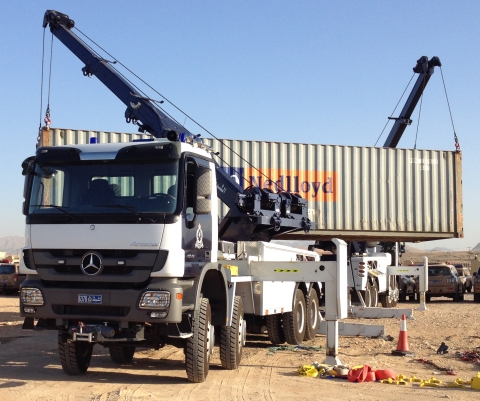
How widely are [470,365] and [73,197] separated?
18.8 feet

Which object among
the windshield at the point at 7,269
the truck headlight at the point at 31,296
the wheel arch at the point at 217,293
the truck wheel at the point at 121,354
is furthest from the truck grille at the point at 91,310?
the windshield at the point at 7,269

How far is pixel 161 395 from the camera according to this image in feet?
23.2

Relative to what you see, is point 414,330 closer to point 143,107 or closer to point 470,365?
point 470,365

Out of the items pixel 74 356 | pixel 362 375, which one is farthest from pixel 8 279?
pixel 362 375

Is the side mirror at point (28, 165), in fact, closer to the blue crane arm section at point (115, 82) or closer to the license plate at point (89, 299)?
the license plate at point (89, 299)

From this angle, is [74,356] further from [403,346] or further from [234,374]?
[403,346]

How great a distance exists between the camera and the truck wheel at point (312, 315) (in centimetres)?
1257

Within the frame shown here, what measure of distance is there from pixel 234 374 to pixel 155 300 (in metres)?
1.94

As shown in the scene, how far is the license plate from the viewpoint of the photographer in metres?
7.25

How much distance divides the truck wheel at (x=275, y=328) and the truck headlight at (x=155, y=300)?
4.40 meters

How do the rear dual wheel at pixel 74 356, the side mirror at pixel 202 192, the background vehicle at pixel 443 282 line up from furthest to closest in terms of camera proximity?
the background vehicle at pixel 443 282 < the rear dual wheel at pixel 74 356 < the side mirror at pixel 202 192

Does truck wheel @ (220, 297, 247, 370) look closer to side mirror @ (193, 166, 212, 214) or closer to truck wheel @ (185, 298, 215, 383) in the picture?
truck wheel @ (185, 298, 215, 383)

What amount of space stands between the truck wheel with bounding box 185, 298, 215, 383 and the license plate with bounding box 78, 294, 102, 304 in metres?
1.08

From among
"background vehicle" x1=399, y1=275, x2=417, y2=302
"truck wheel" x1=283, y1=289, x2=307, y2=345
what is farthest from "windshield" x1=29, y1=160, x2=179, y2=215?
"background vehicle" x1=399, y1=275, x2=417, y2=302
